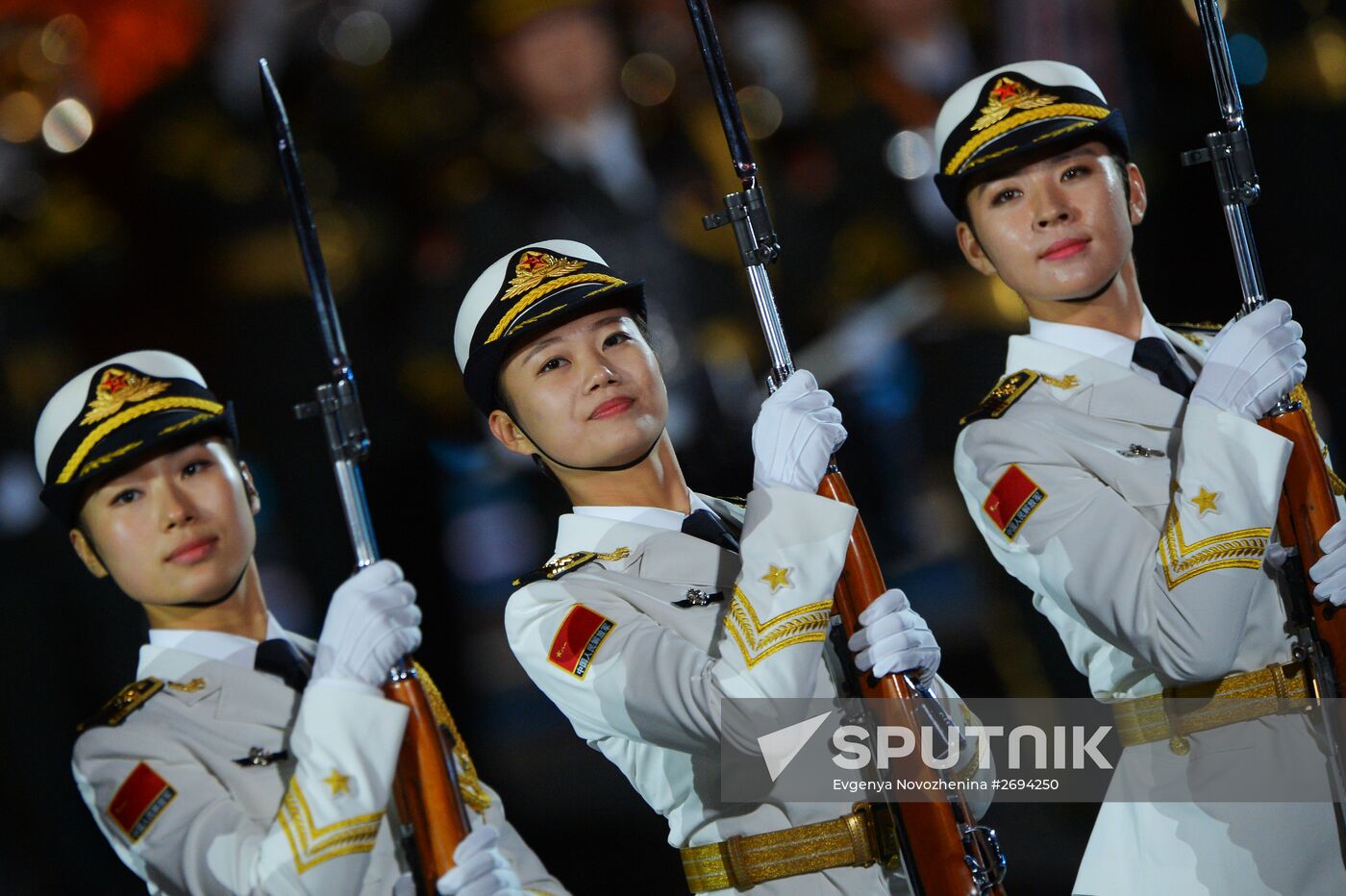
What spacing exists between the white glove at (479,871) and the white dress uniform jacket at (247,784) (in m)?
0.15

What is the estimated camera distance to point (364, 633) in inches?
94.3

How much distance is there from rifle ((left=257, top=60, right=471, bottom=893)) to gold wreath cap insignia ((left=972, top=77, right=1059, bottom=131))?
4.70 feet

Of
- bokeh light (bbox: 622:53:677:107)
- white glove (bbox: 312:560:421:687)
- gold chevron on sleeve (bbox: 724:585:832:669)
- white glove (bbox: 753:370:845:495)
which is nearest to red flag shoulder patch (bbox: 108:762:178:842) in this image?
white glove (bbox: 312:560:421:687)

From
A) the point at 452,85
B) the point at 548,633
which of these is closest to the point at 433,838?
the point at 548,633

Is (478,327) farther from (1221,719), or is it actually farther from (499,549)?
(1221,719)

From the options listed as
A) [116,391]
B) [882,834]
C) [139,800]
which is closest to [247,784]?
[139,800]

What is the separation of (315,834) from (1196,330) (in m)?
2.23

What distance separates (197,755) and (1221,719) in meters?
1.92

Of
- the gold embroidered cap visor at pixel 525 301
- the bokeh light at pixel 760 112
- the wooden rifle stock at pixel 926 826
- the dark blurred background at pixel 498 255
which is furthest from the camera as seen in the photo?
the bokeh light at pixel 760 112

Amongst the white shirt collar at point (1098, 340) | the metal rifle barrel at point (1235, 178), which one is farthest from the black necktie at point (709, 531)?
the metal rifle barrel at point (1235, 178)

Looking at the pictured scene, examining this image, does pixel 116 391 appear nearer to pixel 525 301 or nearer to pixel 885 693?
pixel 525 301

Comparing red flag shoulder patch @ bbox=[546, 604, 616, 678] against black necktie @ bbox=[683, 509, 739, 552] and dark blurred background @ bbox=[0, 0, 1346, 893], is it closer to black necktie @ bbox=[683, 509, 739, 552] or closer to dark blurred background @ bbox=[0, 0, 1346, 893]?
black necktie @ bbox=[683, 509, 739, 552]

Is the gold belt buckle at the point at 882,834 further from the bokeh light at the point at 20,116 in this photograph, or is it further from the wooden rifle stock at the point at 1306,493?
the bokeh light at the point at 20,116

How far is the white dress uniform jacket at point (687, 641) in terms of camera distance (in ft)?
7.77
